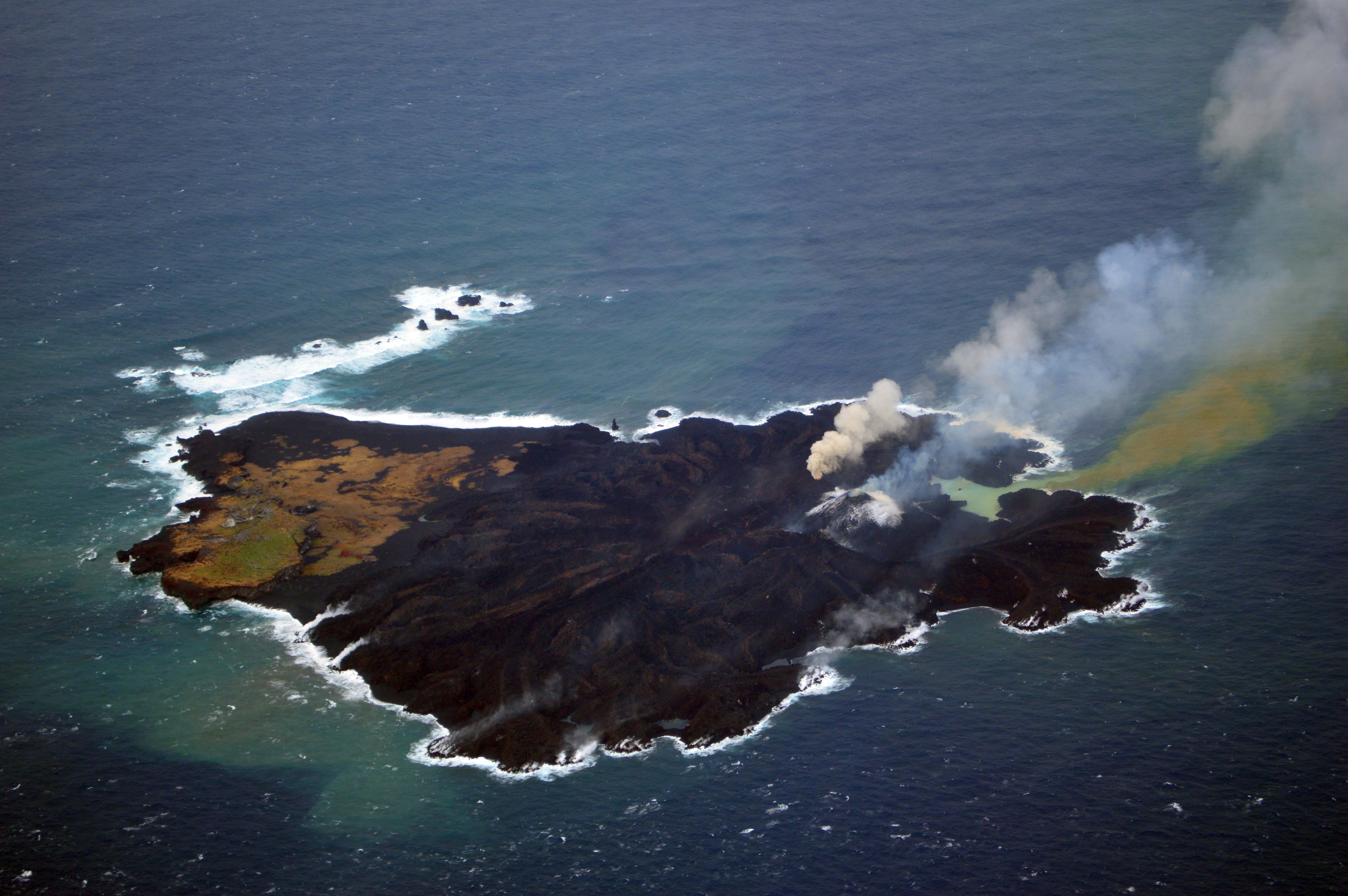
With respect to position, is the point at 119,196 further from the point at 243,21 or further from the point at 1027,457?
the point at 1027,457

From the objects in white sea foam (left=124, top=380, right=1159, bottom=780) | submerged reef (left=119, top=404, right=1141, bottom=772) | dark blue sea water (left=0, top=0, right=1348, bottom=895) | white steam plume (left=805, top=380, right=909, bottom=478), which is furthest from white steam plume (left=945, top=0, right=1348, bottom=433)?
white steam plume (left=805, top=380, right=909, bottom=478)

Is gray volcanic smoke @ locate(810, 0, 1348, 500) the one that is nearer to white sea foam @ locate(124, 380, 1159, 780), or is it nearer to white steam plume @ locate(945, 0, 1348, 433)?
white steam plume @ locate(945, 0, 1348, 433)

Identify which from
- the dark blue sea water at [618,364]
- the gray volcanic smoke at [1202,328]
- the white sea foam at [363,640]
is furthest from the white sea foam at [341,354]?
the gray volcanic smoke at [1202,328]

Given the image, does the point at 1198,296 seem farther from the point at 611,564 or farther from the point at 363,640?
the point at 363,640

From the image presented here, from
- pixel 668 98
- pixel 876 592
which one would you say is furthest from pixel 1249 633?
pixel 668 98

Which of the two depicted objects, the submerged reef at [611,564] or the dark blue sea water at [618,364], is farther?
the submerged reef at [611,564]

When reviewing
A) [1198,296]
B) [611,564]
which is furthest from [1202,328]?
[611,564]

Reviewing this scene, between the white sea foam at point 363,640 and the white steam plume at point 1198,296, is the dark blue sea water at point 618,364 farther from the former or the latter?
the white steam plume at point 1198,296
